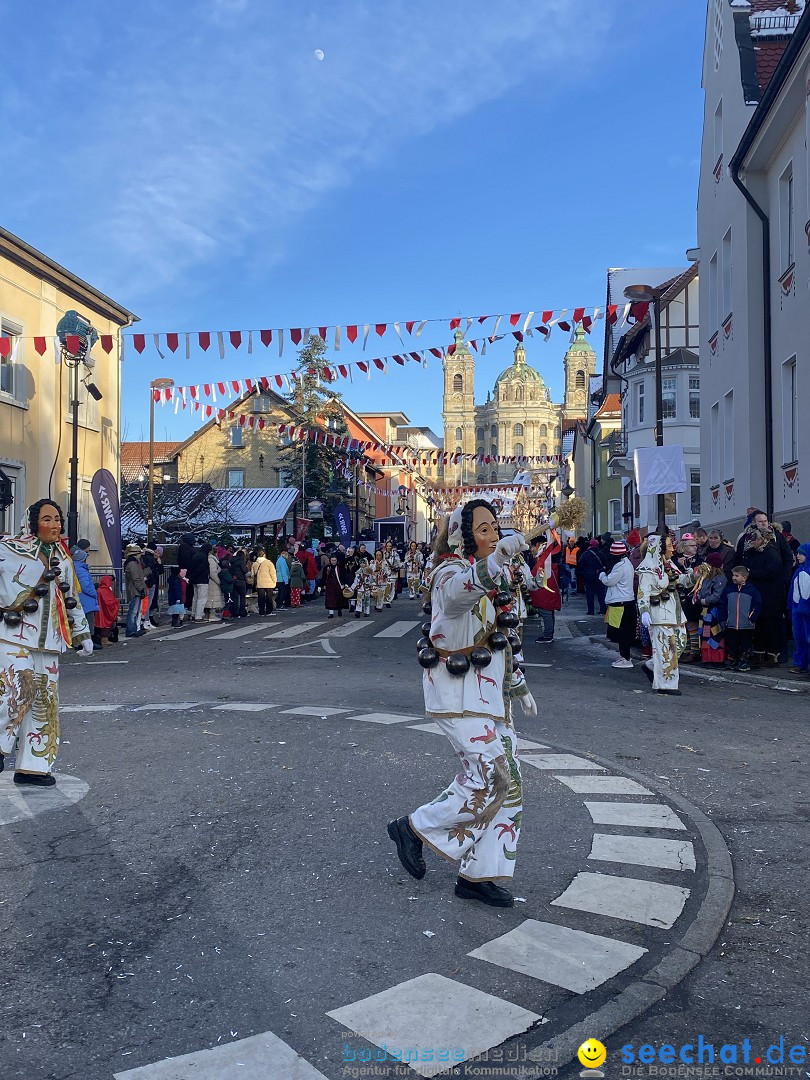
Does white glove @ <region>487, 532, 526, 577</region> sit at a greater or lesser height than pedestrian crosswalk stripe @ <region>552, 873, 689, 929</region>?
greater

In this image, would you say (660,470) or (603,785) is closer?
(603,785)

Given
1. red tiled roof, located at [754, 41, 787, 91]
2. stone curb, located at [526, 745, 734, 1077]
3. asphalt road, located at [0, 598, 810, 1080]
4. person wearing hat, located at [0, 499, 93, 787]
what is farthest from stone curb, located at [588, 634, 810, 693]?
red tiled roof, located at [754, 41, 787, 91]

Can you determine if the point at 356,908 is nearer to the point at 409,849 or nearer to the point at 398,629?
the point at 409,849

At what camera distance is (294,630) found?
20.3m

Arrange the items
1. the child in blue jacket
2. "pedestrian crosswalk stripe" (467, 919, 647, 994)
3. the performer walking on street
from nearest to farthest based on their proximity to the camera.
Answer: "pedestrian crosswalk stripe" (467, 919, 647, 994) → the performer walking on street → the child in blue jacket

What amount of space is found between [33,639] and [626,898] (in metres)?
4.42

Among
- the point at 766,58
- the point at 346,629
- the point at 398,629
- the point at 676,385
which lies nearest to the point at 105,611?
the point at 346,629

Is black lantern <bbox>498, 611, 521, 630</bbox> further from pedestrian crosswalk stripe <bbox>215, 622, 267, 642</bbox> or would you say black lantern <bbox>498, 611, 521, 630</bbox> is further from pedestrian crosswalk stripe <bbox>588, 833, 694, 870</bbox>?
pedestrian crosswalk stripe <bbox>215, 622, 267, 642</bbox>

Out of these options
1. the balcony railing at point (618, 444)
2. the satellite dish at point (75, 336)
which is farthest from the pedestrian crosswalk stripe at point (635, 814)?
the balcony railing at point (618, 444)

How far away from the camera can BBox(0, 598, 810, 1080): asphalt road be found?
10.6 feet

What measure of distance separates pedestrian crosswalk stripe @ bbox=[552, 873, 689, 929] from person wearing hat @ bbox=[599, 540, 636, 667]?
29.7ft

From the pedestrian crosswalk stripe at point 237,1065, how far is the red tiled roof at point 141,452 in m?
60.8

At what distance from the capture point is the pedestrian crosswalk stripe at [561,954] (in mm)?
3627

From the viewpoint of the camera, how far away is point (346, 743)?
802cm
